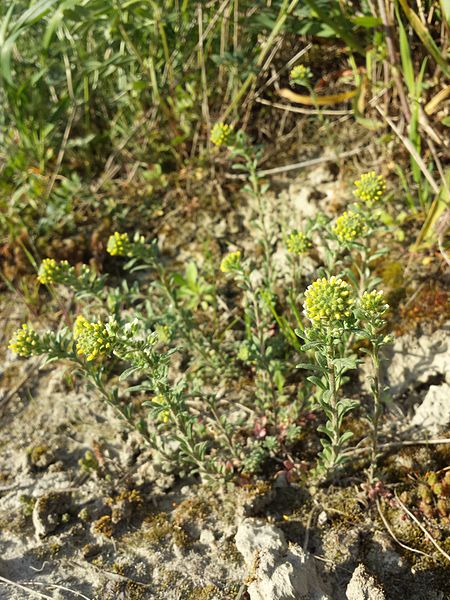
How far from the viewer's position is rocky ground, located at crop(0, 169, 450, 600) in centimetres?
221

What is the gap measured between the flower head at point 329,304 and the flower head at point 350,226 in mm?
665

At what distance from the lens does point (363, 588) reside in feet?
6.73

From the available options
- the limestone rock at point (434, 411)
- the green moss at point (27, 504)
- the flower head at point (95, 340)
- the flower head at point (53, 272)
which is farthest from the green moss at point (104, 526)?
the limestone rock at point (434, 411)

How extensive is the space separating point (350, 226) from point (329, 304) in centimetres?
76

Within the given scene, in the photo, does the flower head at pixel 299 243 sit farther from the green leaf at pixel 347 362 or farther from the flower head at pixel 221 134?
the green leaf at pixel 347 362

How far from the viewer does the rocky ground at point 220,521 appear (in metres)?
2.21

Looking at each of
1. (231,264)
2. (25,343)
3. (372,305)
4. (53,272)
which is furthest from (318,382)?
(53,272)

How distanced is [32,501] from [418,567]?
73.7 inches

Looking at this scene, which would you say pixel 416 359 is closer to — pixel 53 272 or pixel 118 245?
pixel 118 245

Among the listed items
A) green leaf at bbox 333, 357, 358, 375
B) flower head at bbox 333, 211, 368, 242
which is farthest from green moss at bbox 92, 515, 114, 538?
flower head at bbox 333, 211, 368, 242

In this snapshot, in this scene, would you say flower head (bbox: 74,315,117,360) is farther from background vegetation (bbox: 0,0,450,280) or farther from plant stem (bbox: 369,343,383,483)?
background vegetation (bbox: 0,0,450,280)

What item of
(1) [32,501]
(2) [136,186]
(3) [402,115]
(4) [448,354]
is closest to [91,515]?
(1) [32,501]

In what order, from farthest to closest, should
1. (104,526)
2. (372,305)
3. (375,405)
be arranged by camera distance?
1. (104,526)
2. (375,405)
3. (372,305)

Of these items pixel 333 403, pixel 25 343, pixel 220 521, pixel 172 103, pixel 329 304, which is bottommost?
pixel 220 521
